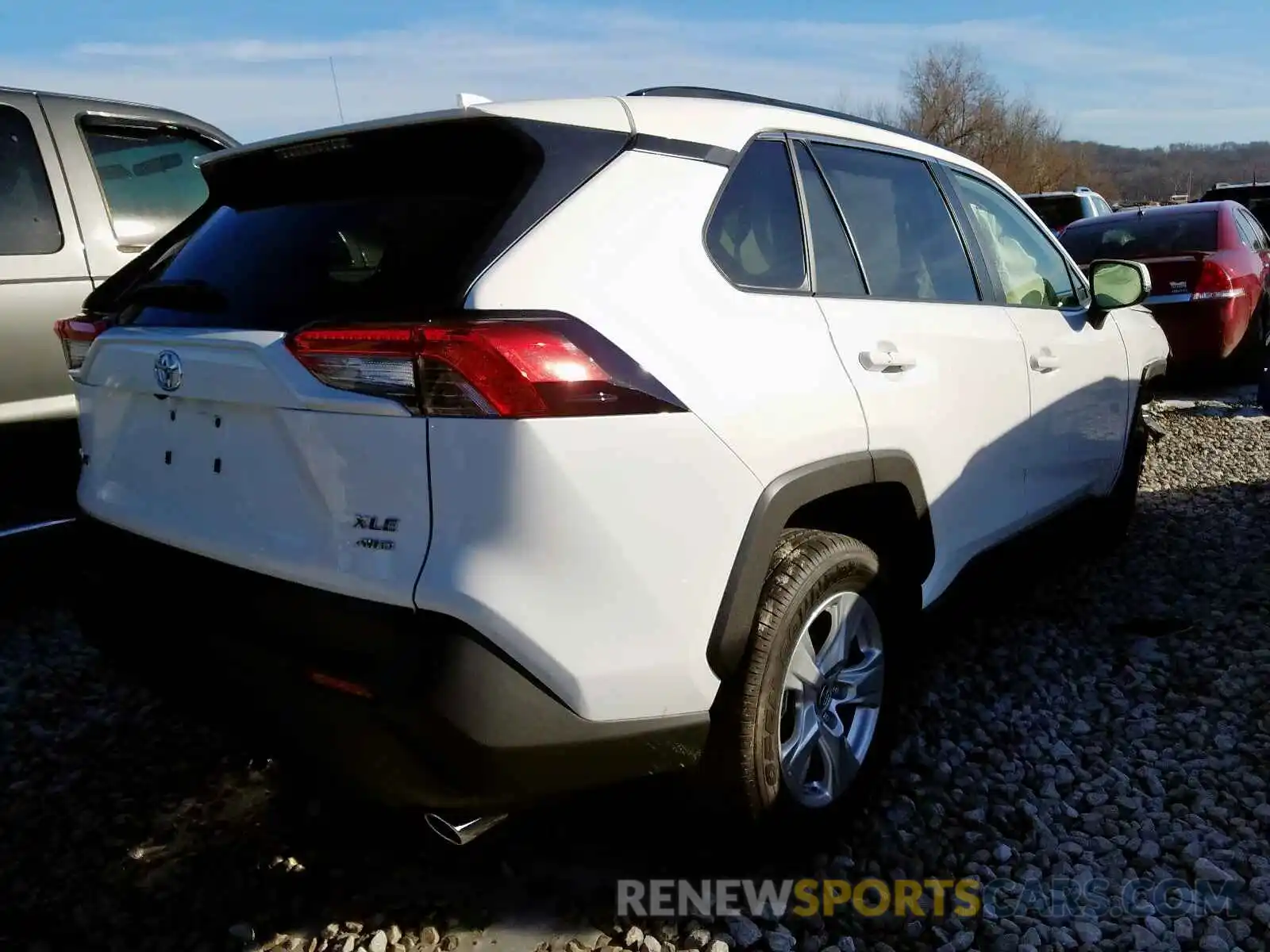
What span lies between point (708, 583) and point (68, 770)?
7.02 feet

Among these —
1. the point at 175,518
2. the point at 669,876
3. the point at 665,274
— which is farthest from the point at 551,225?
the point at 669,876

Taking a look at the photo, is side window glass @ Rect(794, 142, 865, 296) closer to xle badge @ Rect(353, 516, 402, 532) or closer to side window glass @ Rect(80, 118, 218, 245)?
xle badge @ Rect(353, 516, 402, 532)

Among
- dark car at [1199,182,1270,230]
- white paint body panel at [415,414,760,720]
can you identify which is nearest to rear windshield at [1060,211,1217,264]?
dark car at [1199,182,1270,230]

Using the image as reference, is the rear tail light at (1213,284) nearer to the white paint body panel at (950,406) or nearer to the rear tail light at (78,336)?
the white paint body panel at (950,406)

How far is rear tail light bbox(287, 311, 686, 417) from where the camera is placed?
5.58 ft

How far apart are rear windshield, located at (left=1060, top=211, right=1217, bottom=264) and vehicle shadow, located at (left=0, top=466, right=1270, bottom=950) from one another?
20.6ft

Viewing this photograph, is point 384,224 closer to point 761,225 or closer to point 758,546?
point 761,225

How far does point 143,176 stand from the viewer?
4.23 metres

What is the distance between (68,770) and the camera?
9.57ft

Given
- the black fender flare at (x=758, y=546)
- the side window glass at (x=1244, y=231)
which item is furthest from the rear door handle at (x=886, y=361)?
the side window glass at (x=1244, y=231)

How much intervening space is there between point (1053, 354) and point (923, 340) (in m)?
1.01

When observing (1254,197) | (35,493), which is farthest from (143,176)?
(1254,197)

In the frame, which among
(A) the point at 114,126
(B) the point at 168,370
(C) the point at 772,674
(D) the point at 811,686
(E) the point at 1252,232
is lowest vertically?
(D) the point at 811,686

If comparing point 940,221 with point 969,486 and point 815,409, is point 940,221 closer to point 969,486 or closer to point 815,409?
point 969,486
